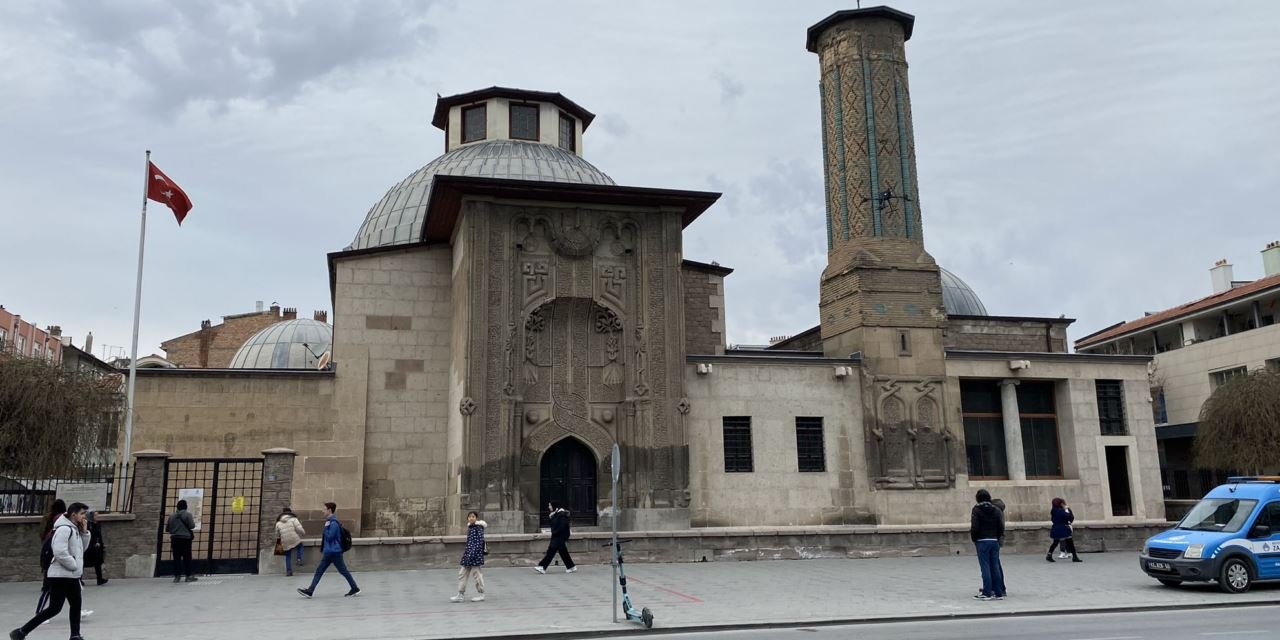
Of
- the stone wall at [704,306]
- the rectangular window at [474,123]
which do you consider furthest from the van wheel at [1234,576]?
the rectangular window at [474,123]

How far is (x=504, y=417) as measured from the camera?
21.8 meters

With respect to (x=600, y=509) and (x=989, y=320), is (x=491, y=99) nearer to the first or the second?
(x=600, y=509)

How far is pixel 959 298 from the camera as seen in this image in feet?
130

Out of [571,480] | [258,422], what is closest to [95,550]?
[258,422]

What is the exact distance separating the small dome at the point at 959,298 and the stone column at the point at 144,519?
3036 centimetres

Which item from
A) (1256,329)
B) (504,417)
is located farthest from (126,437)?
(1256,329)

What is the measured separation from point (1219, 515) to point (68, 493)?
855 inches

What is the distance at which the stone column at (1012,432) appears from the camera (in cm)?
2608

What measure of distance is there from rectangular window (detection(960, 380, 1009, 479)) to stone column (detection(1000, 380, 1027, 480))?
0.18 m

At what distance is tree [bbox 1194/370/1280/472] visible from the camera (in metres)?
27.8

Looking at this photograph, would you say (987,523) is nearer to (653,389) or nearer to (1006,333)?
(653,389)

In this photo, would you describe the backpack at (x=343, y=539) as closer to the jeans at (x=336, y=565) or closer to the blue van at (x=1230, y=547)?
the jeans at (x=336, y=565)

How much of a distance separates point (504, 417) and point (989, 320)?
2225 cm

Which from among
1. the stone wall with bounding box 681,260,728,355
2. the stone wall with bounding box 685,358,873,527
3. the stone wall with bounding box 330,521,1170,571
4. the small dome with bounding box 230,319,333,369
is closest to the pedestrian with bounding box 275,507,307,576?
the stone wall with bounding box 330,521,1170,571
